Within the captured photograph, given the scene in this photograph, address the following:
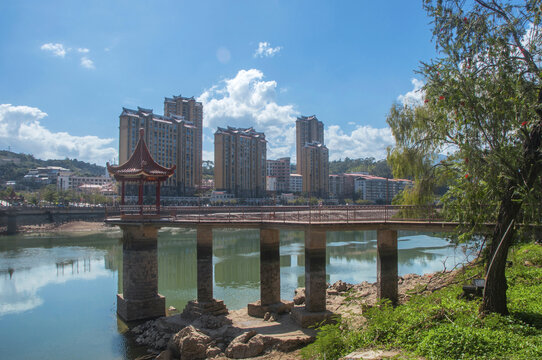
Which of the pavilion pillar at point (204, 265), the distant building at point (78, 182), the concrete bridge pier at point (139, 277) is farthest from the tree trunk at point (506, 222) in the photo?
the distant building at point (78, 182)

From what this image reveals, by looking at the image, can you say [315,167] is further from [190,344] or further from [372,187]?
[190,344]

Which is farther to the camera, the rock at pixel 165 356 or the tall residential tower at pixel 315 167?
the tall residential tower at pixel 315 167

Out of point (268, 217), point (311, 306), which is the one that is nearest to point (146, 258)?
point (268, 217)

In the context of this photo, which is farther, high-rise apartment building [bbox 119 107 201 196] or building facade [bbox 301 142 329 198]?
building facade [bbox 301 142 329 198]

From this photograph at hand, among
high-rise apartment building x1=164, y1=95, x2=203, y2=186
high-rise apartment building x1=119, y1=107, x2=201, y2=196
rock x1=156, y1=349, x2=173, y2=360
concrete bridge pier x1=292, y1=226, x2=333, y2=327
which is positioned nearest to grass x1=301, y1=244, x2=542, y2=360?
concrete bridge pier x1=292, y1=226, x2=333, y2=327

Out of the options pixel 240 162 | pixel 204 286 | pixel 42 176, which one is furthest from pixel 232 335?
pixel 42 176

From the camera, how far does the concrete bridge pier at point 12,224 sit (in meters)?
56.0

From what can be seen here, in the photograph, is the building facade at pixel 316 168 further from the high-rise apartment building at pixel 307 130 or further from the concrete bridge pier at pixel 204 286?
the concrete bridge pier at pixel 204 286

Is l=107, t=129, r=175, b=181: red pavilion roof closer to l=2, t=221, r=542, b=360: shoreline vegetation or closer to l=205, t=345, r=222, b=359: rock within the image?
l=205, t=345, r=222, b=359: rock

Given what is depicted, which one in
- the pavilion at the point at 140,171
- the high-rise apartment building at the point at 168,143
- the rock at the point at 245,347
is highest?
the high-rise apartment building at the point at 168,143

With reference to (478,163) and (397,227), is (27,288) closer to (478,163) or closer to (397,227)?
(397,227)

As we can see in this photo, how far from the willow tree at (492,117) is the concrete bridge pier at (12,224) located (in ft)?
212

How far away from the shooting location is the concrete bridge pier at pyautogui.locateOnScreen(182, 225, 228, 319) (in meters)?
15.8

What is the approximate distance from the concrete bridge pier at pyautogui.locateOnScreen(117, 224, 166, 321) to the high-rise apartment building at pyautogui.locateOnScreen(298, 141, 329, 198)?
95186 millimetres
